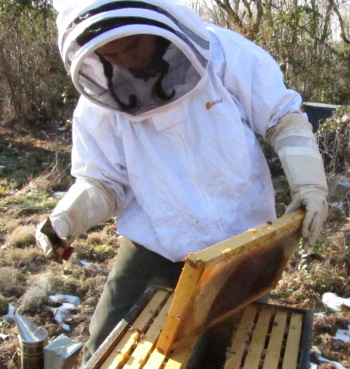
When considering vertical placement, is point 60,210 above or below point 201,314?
above

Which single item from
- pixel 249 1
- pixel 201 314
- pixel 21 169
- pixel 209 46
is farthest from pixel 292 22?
pixel 201 314

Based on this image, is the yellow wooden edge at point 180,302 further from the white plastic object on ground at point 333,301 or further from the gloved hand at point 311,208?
the white plastic object on ground at point 333,301

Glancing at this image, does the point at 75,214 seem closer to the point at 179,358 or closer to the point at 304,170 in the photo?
the point at 179,358

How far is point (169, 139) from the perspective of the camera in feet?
6.84

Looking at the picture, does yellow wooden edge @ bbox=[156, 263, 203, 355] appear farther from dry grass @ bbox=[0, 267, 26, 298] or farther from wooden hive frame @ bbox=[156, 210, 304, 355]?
dry grass @ bbox=[0, 267, 26, 298]

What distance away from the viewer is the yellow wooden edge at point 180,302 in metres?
1.50

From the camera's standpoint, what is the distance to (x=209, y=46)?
6.84 ft

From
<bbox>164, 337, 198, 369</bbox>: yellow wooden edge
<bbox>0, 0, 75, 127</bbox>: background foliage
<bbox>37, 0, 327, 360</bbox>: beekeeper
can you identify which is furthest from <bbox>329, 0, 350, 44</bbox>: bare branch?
<bbox>164, 337, 198, 369</bbox>: yellow wooden edge

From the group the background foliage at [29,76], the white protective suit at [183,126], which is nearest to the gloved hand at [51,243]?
the white protective suit at [183,126]

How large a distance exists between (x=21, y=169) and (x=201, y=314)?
4.85 m

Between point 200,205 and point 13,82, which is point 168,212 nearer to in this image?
point 200,205

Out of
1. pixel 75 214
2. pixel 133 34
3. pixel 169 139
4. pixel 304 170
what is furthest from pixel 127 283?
pixel 133 34

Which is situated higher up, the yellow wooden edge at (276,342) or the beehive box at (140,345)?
the beehive box at (140,345)

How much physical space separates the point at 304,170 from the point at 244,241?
0.60m
